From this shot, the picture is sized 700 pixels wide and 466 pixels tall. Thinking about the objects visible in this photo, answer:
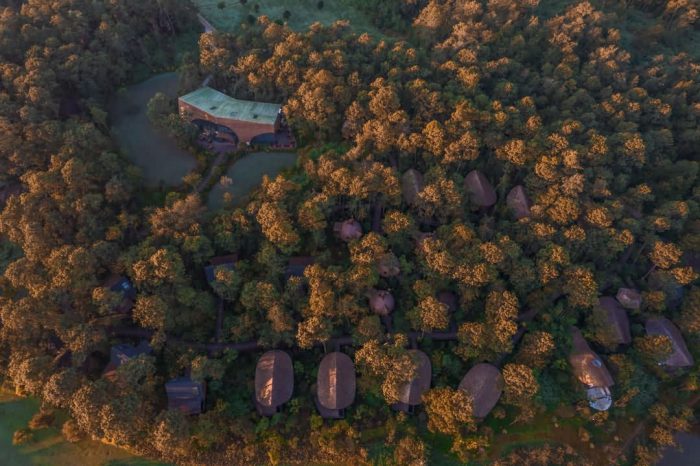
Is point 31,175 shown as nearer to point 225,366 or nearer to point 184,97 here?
point 184,97

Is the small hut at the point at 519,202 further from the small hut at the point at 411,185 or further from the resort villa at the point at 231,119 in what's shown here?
the resort villa at the point at 231,119

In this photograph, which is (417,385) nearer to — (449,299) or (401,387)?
(401,387)

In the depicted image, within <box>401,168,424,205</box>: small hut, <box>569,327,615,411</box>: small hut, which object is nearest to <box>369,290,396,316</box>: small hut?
<box>401,168,424,205</box>: small hut

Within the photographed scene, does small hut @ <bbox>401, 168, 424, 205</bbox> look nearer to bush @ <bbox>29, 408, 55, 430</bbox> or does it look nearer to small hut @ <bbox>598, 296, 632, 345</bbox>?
small hut @ <bbox>598, 296, 632, 345</bbox>

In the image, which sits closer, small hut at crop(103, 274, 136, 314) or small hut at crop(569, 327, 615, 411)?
small hut at crop(569, 327, 615, 411)

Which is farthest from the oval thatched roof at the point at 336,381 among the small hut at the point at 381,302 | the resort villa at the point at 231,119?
the resort villa at the point at 231,119

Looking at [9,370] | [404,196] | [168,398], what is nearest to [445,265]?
[404,196]
